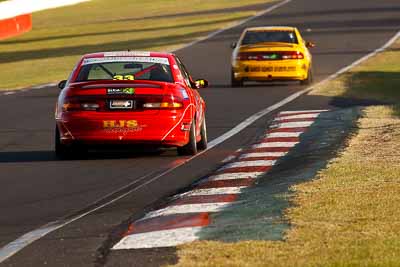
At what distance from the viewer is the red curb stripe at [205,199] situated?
11352 mm

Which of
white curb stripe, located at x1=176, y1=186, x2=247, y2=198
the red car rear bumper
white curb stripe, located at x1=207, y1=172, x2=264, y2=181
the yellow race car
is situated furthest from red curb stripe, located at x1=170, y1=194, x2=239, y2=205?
the yellow race car

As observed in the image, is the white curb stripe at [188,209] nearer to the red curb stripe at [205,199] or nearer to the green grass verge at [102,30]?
the red curb stripe at [205,199]

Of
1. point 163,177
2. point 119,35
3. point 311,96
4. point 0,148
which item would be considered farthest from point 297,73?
point 119,35

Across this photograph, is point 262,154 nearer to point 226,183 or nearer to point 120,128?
point 120,128

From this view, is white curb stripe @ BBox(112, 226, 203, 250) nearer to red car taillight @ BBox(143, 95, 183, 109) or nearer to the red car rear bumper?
the red car rear bumper

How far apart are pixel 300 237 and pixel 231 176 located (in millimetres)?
4272

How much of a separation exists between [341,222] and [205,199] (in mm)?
2012

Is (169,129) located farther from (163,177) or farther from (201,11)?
(201,11)

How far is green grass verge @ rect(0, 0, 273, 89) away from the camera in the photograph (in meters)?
40.2

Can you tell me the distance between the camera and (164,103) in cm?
1608

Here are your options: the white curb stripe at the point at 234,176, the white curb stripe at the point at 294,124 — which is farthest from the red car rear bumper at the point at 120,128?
the white curb stripe at the point at 294,124

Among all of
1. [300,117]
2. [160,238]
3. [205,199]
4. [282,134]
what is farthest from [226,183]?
[300,117]

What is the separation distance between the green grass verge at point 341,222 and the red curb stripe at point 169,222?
646 mm

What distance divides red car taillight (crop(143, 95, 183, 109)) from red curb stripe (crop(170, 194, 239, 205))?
437 centimetres
